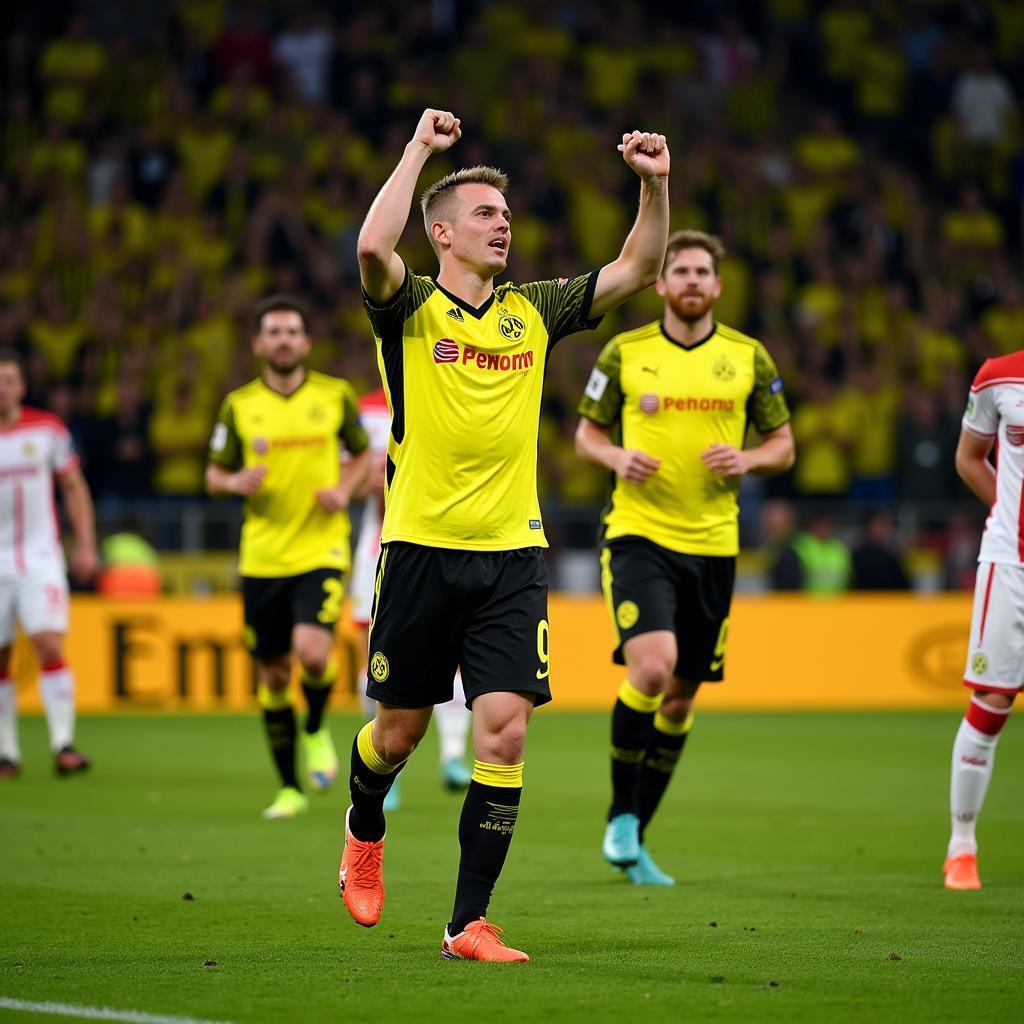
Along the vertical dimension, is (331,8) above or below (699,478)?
above

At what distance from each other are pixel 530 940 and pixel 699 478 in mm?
2800

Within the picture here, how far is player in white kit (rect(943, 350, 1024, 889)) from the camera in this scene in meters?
8.27

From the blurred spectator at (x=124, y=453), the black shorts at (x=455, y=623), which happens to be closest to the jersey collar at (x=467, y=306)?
the black shorts at (x=455, y=623)

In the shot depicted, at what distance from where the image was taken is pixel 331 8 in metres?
26.1

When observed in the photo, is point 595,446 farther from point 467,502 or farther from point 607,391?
point 467,502

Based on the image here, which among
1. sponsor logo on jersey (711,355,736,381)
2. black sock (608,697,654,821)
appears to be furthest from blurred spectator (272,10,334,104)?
black sock (608,697,654,821)

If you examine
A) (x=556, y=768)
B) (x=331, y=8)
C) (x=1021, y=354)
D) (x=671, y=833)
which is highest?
(x=331, y=8)

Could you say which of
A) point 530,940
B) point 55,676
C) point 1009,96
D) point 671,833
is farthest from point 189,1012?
point 1009,96

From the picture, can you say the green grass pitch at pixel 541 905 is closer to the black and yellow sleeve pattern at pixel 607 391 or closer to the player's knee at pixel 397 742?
the player's knee at pixel 397 742

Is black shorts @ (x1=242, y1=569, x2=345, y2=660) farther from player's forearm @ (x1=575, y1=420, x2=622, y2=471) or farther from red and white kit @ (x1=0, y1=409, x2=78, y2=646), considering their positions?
player's forearm @ (x1=575, y1=420, x2=622, y2=471)

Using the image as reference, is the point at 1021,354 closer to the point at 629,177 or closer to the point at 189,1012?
the point at 189,1012

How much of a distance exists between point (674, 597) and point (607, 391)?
1.05 m

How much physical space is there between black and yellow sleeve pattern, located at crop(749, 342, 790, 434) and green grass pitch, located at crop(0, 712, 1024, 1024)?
2.07 meters

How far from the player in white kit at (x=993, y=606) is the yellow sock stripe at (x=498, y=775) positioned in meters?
2.62
